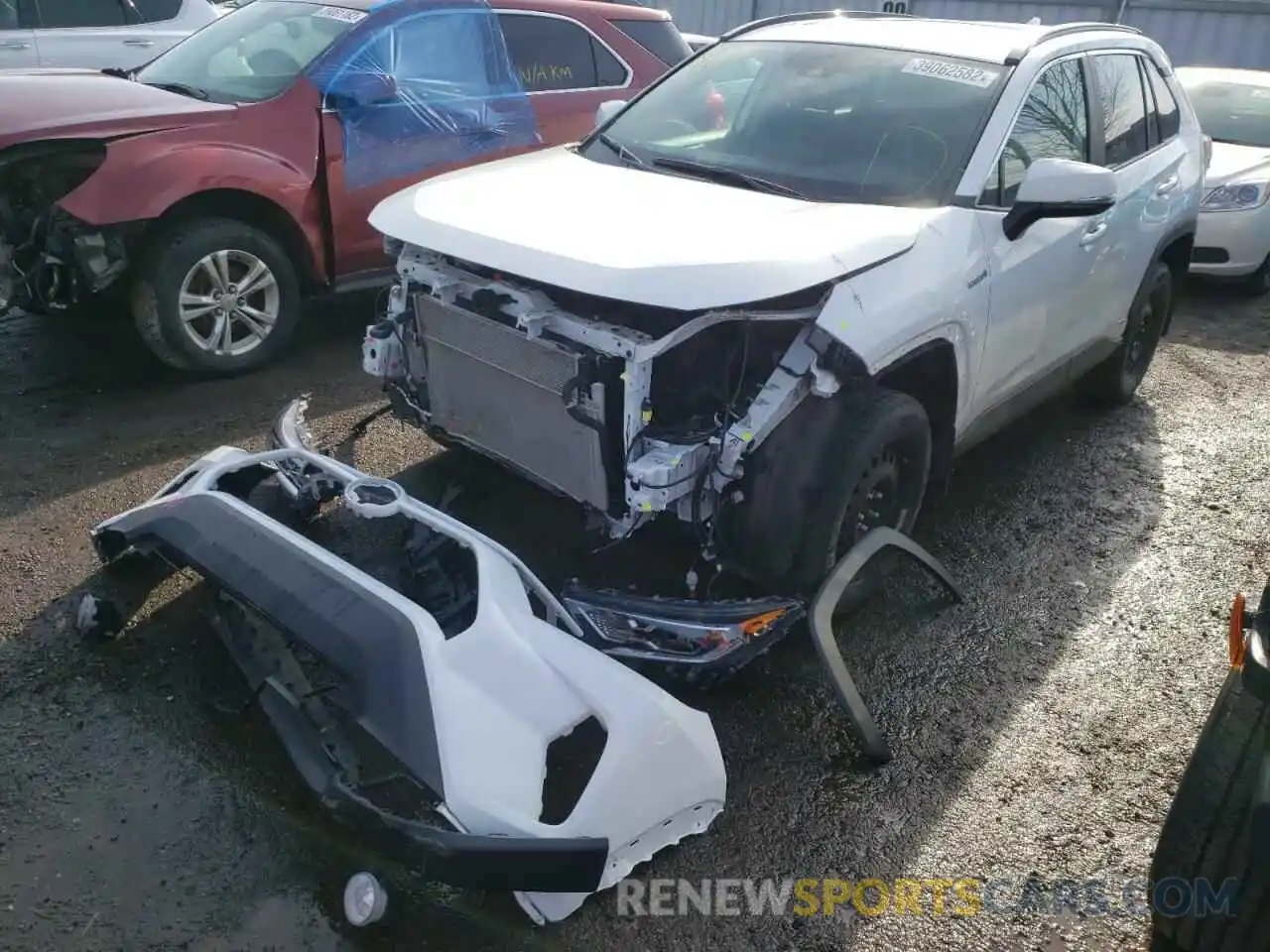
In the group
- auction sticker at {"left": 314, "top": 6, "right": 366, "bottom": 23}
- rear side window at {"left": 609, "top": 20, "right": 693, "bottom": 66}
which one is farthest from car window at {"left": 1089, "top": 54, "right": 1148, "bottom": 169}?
auction sticker at {"left": 314, "top": 6, "right": 366, "bottom": 23}

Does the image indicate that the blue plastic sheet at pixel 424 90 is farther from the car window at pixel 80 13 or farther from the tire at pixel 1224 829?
the tire at pixel 1224 829

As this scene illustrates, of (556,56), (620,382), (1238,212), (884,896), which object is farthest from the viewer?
(1238,212)

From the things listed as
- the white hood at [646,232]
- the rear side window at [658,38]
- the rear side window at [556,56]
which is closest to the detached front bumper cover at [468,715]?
the white hood at [646,232]

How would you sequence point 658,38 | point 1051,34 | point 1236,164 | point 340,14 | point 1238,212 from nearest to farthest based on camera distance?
point 1051,34 → point 340,14 → point 658,38 → point 1238,212 → point 1236,164

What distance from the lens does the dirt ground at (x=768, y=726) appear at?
8.01 feet

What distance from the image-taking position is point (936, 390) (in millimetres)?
3633

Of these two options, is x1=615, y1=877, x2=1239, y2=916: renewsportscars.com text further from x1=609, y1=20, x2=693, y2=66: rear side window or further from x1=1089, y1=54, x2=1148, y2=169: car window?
x1=609, y1=20, x2=693, y2=66: rear side window

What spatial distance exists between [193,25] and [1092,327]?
7741 mm

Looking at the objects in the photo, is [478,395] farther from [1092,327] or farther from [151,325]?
[1092,327]

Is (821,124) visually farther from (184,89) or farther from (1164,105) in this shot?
(184,89)

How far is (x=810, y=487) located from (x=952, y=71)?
183 cm

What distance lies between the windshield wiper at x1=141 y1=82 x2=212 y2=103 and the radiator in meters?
2.81

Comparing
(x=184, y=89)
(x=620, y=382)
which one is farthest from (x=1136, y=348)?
(x=184, y=89)

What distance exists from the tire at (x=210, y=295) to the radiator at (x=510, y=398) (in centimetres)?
205
